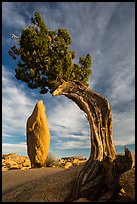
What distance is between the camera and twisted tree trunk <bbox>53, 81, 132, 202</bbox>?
587 cm

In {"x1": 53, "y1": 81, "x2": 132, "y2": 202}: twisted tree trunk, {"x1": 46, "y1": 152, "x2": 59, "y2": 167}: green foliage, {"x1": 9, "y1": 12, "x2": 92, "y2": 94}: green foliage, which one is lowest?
{"x1": 46, "y1": 152, "x2": 59, "y2": 167}: green foliage

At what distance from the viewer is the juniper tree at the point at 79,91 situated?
5977 mm

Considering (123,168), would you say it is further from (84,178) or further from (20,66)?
(20,66)

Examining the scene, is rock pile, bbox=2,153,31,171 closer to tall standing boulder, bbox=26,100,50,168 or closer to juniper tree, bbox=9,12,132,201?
tall standing boulder, bbox=26,100,50,168

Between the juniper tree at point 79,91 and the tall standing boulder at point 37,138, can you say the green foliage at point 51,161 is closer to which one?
the tall standing boulder at point 37,138

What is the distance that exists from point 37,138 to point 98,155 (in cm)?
794

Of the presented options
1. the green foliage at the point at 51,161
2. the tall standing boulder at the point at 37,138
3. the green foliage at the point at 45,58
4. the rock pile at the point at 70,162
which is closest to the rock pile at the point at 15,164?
the green foliage at the point at 51,161

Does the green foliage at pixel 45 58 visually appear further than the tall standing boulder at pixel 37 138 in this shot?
No

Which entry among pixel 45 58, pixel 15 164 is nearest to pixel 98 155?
pixel 45 58

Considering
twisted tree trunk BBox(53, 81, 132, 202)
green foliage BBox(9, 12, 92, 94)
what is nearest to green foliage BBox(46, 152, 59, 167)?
green foliage BBox(9, 12, 92, 94)

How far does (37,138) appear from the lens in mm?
13883

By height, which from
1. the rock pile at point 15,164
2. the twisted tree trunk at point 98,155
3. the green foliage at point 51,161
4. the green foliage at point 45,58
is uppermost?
the green foliage at point 45,58

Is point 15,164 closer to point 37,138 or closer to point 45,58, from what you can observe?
point 37,138

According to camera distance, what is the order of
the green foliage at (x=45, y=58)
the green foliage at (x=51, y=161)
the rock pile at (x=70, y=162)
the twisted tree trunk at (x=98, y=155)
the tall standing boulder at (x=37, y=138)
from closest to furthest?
the twisted tree trunk at (x=98, y=155)
the green foliage at (x=45, y=58)
the tall standing boulder at (x=37, y=138)
the green foliage at (x=51, y=161)
the rock pile at (x=70, y=162)
